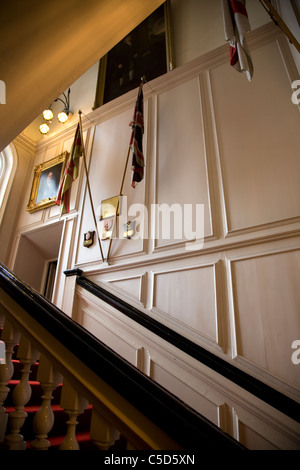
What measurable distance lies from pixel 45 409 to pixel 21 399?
5.3 inches

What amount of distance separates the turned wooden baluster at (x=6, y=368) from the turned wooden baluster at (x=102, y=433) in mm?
400

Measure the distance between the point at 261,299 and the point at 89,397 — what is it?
1997 millimetres

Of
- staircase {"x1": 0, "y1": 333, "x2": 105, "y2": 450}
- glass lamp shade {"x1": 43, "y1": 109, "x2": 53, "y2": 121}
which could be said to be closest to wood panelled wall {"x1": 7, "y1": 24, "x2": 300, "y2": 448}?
staircase {"x1": 0, "y1": 333, "x2": 105, "y2": 450}

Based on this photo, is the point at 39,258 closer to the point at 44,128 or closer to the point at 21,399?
the point at 44,128

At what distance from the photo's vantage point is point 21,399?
1.04m

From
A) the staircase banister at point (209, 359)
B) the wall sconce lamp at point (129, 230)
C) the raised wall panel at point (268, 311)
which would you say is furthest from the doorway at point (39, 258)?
the raised wall panel at point (268, 311)

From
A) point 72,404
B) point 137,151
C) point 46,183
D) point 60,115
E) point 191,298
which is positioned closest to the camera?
point 72,404

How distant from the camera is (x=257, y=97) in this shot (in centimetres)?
337

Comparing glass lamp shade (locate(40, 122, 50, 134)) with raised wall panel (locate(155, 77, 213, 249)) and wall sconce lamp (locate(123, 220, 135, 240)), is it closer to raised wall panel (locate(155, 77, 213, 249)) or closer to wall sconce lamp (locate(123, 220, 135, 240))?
raised wall panel (locate(155, 77, 213, 249))

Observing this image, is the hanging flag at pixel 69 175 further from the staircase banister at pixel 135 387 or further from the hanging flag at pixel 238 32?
the staircase banister at pixel 135 387

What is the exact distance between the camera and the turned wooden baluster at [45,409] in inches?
→ 36.2

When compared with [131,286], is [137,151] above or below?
above

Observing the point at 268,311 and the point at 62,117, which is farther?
the point at 62,117

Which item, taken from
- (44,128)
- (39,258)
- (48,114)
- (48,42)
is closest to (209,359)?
(48,42)
